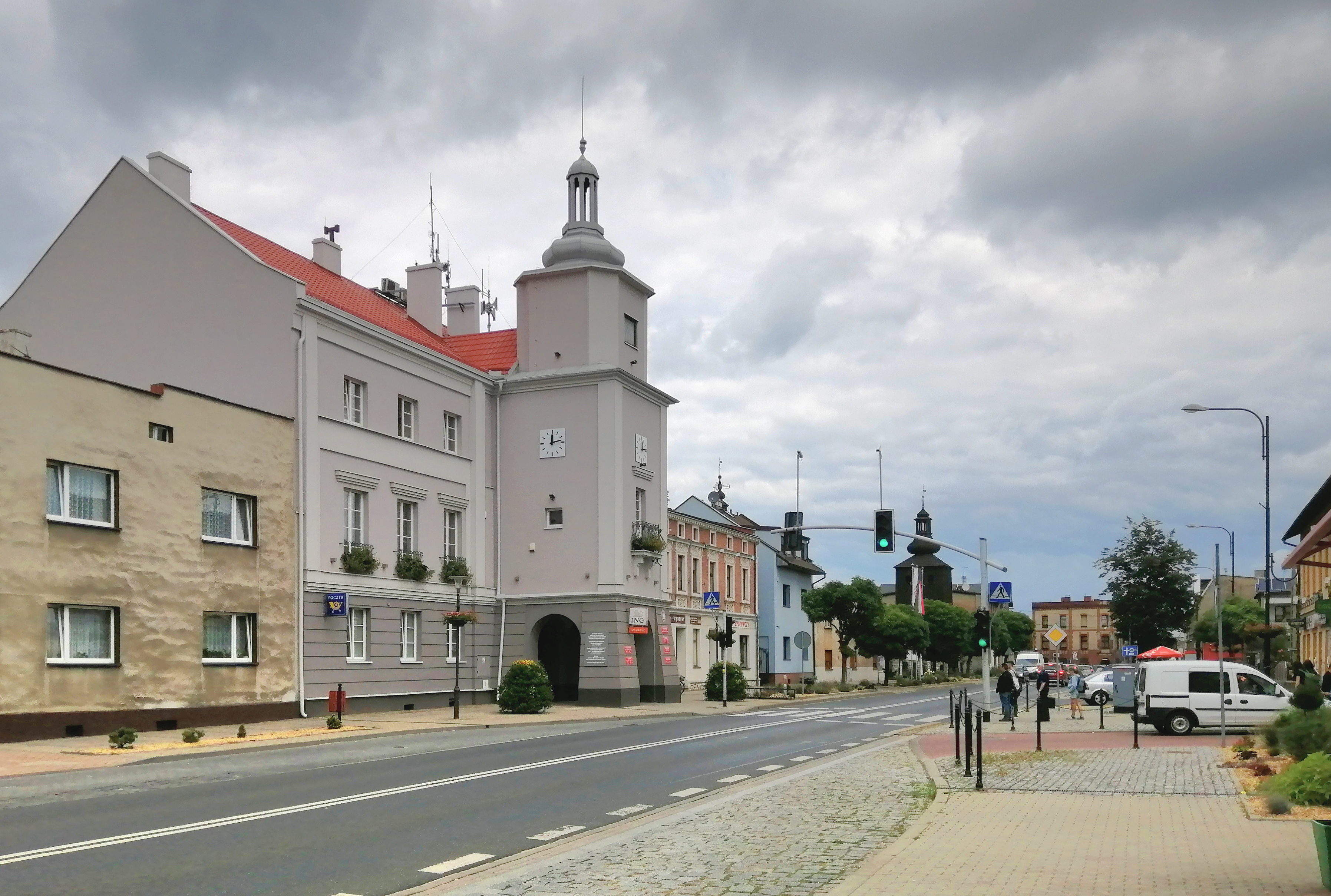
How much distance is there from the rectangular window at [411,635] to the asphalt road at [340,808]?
1172 cm

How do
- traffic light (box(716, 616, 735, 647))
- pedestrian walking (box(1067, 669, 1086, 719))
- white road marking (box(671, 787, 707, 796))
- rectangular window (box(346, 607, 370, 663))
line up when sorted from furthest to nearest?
traffic light (box(716, 616, 735, 647)) < pedestrian walking (box(1067, 669, 1086, 719)) < rectangular window (box(346, 607, 370, 663)) < white road marking (box(671, 787, 707, 796))

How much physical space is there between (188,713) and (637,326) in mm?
22492

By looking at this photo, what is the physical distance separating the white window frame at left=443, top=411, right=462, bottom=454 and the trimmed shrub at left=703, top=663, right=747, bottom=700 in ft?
39.9

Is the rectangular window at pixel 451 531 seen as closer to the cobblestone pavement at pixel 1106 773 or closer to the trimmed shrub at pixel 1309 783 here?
the cobblestone pavement at pixel 1106 773

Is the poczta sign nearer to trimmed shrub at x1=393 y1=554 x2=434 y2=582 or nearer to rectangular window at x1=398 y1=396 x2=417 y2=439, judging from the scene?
trimmed shrub at x1=393 y1=554 x2=434 y2=582

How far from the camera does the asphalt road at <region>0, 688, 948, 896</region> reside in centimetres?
980

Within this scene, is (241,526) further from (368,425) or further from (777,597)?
(777,597)

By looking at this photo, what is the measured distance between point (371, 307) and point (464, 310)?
8286 mm

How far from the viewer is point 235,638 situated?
99.5ft

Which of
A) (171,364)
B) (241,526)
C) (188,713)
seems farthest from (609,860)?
(171,364)

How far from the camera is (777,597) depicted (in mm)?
74000

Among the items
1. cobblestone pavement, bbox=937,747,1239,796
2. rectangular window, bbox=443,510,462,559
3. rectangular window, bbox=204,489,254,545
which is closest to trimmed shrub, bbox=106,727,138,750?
rectangular window, bbox=204,489,254,545

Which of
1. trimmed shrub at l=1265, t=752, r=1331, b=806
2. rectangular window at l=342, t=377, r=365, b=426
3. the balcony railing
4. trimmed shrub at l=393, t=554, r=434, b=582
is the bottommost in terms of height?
trimmed shrub at l=1265, t=752, r=1331, b=806

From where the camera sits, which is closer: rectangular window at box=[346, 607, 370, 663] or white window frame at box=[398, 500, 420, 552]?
rectangular window at box=[346, 607, 370, 663]
